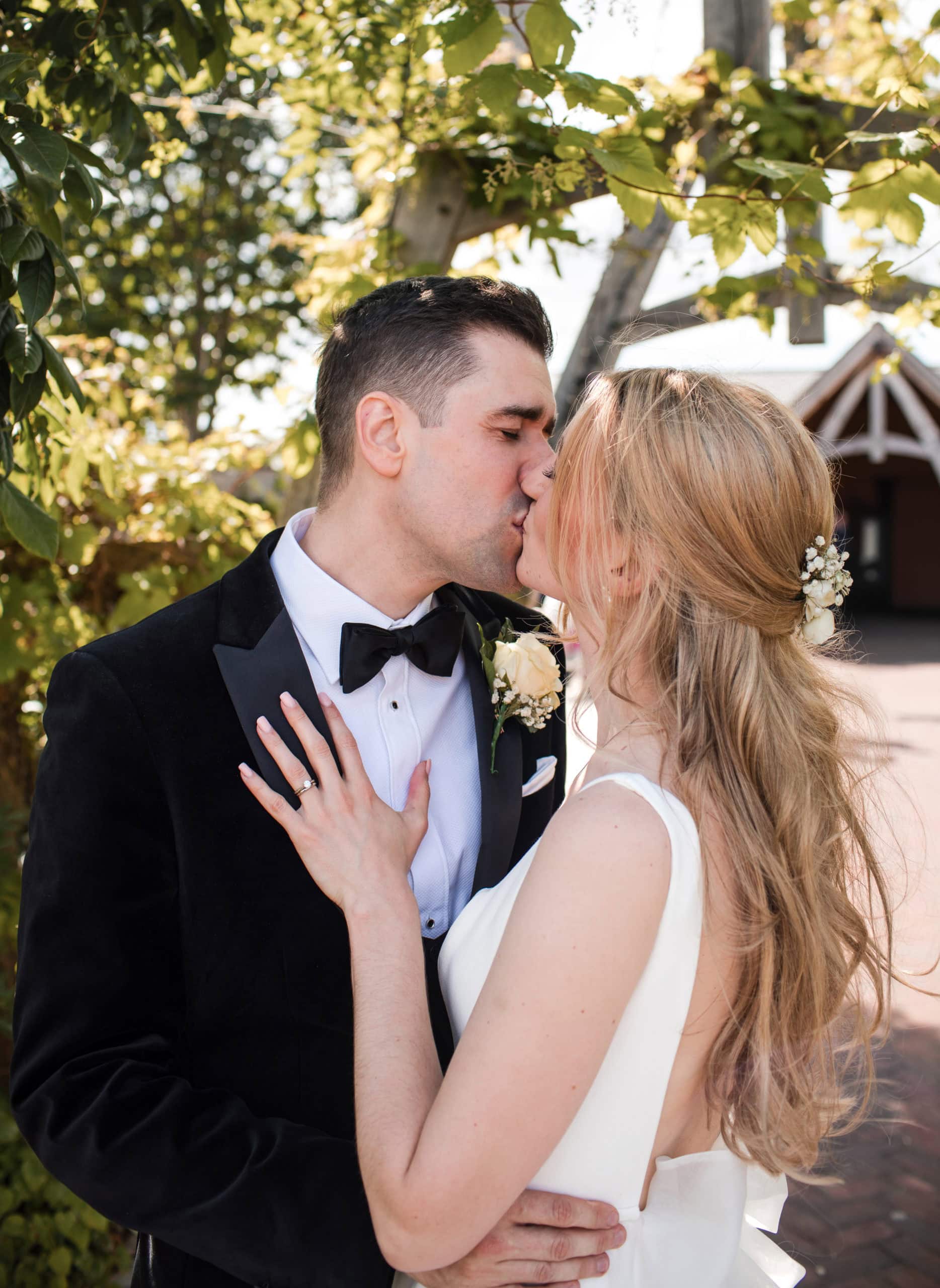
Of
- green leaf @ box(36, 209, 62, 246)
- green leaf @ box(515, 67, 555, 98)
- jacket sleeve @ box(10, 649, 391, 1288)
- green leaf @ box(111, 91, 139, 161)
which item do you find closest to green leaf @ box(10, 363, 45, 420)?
green leaf @ box(36, 209, 62, 246)

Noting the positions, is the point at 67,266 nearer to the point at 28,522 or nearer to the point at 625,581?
the point at 28,522

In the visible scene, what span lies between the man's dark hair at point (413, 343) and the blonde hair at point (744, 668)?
51cm

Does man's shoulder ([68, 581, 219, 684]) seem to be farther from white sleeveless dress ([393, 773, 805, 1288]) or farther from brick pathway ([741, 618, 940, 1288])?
brick pathway ([741, 618, 940, 1288])

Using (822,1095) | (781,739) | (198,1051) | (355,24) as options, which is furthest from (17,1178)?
(355,24)

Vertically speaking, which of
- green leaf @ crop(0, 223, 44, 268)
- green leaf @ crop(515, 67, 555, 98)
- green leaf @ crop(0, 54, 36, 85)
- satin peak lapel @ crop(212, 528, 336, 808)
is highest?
green leaf @ crop(515, 67, 555, 98)

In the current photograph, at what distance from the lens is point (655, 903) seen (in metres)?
1.36

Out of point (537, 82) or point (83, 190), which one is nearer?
point (83, 190)

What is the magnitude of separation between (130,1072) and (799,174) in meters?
2.22

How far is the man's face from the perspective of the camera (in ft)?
6.77

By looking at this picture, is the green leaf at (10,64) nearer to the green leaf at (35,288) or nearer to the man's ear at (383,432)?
the green leaf at (35,288)

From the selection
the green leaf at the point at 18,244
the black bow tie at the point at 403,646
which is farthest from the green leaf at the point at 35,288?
the black bow tie at the point at 403,646

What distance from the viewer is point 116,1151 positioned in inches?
59.0

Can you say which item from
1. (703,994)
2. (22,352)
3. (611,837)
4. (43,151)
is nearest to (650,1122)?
(703,994)

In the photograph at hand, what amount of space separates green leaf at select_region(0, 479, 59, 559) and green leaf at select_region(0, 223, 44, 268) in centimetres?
46
